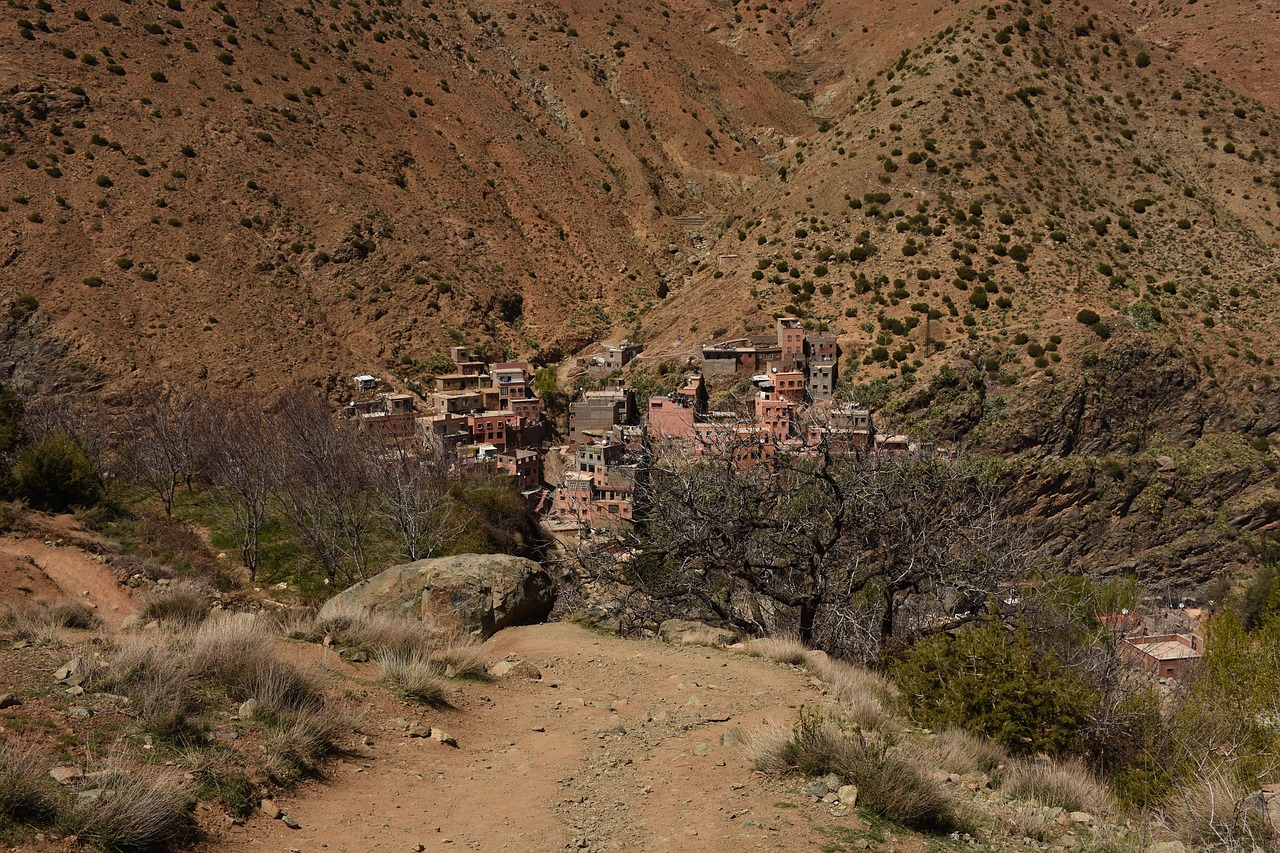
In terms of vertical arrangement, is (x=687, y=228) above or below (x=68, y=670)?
above

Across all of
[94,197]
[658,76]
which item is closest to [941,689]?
[94,197]

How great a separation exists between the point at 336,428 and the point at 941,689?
3096 cm

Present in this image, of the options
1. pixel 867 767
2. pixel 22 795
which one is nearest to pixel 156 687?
pixel 22 795

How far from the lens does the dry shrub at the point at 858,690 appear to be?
816 cm

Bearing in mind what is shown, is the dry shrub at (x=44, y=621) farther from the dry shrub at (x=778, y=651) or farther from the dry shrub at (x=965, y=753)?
the dry shrub at (x=965, y=753)

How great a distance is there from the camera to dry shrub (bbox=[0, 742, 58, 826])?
482 centimetres

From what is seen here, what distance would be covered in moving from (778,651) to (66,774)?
734 cm

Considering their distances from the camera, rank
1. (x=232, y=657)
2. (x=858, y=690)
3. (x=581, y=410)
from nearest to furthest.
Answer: (x=232, y=657)
(x=858, y=690)
(x=581, y=410)

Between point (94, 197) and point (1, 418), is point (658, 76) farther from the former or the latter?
point (1, 418)

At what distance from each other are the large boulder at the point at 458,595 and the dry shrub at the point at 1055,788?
7.43 m

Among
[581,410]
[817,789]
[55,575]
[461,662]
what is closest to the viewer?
[817,789]

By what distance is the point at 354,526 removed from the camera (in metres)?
22.2

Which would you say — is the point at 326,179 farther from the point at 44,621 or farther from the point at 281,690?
the point at 281,690

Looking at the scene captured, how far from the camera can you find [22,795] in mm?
4871
